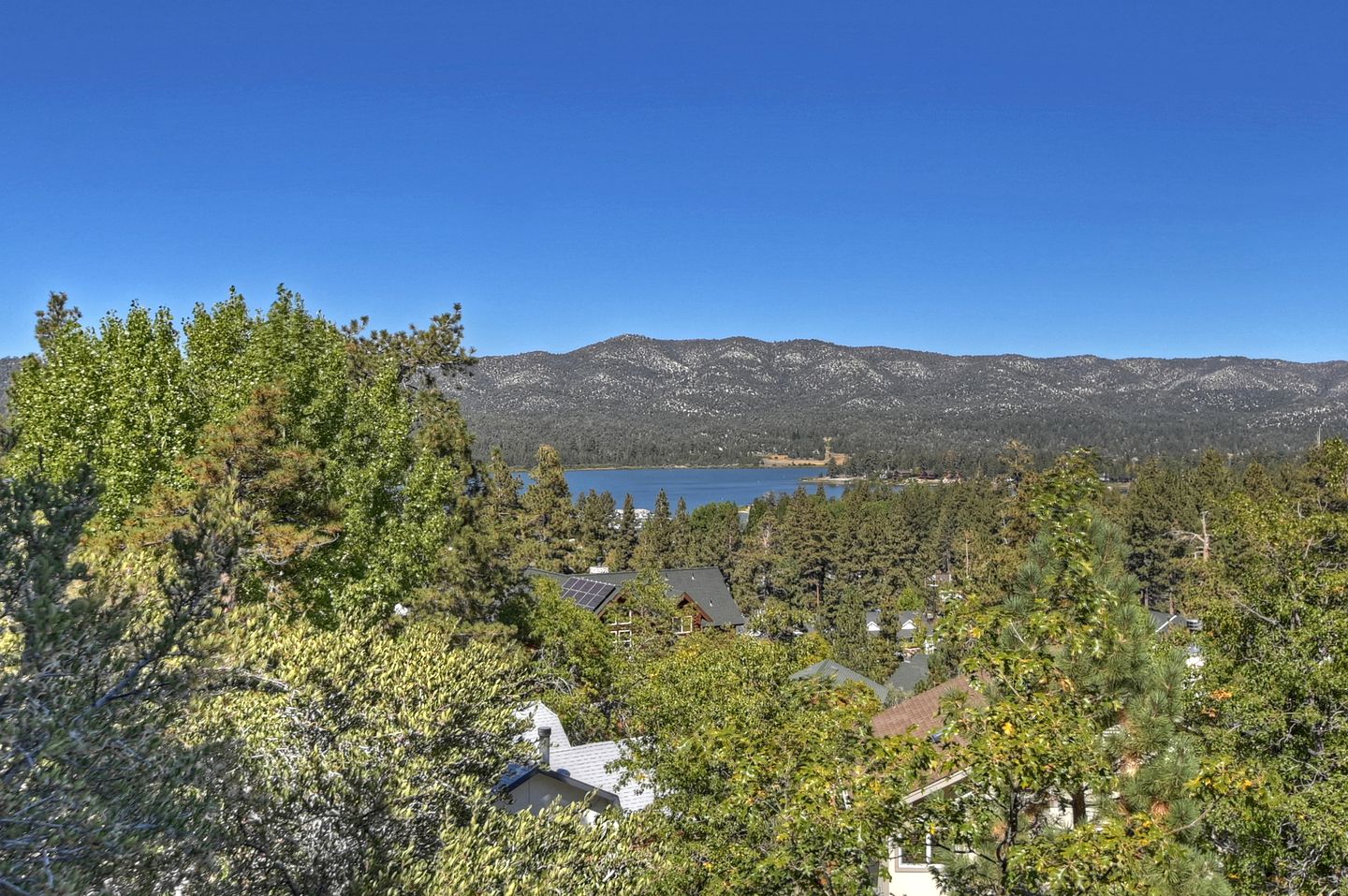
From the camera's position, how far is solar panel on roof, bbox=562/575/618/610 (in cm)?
3972

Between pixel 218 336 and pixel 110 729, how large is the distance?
14.7 meters

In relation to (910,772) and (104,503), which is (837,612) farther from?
(910,772)

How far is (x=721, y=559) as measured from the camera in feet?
230

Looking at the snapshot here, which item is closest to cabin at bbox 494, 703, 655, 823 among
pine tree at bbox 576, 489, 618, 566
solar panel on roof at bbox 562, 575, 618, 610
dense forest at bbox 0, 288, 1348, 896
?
dense forest at bbox 0, 288, 1348, 896

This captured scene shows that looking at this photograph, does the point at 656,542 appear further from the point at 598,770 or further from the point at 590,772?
the point at 590,772

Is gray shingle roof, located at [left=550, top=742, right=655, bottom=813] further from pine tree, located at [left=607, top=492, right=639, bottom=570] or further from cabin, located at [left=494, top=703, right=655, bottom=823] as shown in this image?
pine tree, located at [left=607, top=492, right=639, bottom=570]

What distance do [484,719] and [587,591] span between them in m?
33.0

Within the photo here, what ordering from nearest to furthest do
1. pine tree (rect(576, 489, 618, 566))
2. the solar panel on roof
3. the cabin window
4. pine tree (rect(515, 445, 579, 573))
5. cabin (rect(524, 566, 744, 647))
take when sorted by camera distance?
the cabin window → cabin (rect(524, 566, 744, 647)) → the solar panel on roof → pine tree (rect(515, 445, 579, 573)) → pine tree (rect(576, 489, 618, 566))

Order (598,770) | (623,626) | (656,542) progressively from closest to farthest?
1. (598,770)
2. (623,626)
3. (656,542)

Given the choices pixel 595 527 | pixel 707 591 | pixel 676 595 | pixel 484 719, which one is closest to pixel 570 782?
pixel 484 719

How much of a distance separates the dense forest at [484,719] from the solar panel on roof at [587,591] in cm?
2343

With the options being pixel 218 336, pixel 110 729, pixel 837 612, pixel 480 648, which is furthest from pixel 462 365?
pixel 837 612

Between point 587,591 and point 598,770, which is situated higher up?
point 598,770

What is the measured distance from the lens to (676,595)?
154 ft
